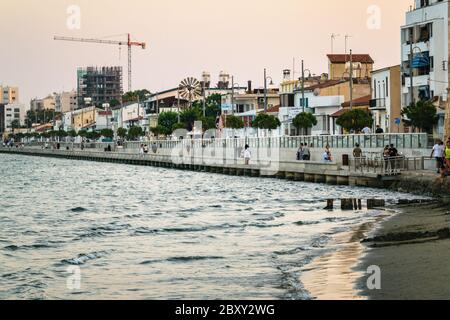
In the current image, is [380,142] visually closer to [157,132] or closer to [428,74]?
[428,74]

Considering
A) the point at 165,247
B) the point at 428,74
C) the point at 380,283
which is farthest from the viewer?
the point at 428,74

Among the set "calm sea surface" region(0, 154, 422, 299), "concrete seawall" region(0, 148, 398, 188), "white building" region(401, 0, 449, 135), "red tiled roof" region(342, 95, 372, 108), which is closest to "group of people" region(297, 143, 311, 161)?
"concrete seawall" region(0, 148, 398, 188)

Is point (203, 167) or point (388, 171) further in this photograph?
point (203, 167)

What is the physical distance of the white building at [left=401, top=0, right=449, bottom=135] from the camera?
83.6m

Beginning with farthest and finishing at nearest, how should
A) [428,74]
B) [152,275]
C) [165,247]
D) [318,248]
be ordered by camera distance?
[428,74]
[165,247]
[318,248]
[152,275]

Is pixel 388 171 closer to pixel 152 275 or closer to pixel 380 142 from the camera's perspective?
pixel 380 142

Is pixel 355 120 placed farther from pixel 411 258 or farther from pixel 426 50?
pixel 411 258

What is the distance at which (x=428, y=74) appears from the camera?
85.1 meters

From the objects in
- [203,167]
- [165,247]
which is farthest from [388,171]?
[203,167]

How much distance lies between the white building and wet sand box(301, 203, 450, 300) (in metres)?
51.0

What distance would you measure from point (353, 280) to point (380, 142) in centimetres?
4887

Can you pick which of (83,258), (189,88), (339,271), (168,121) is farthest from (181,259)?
(189,88)

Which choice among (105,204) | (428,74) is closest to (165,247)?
(105,204)

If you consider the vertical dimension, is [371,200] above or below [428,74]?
below
